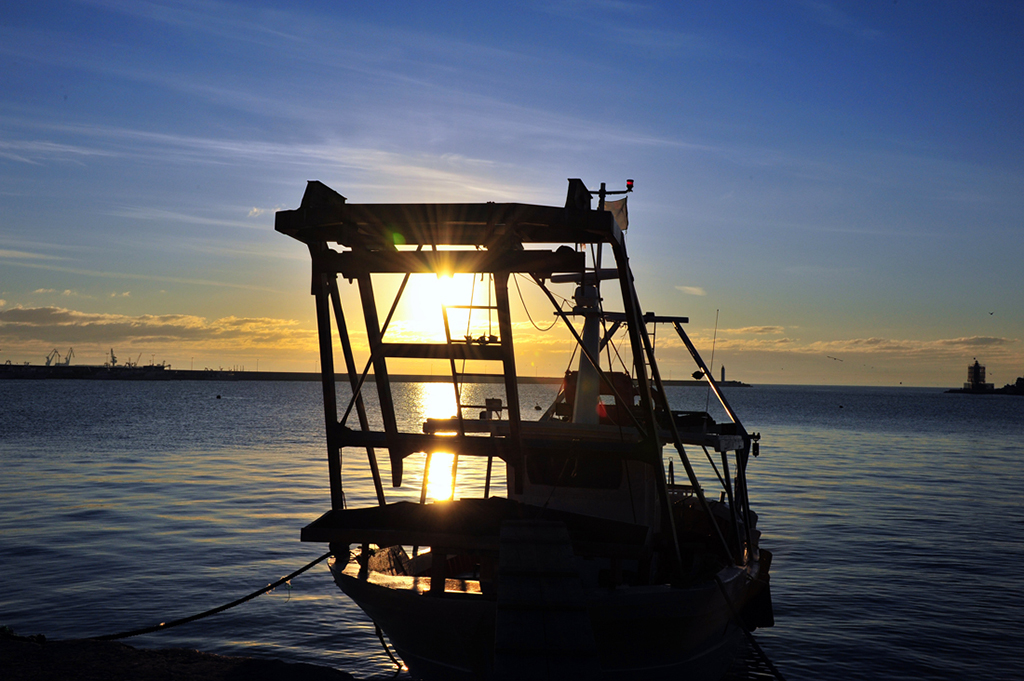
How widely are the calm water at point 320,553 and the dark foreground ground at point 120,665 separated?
11.7 feet

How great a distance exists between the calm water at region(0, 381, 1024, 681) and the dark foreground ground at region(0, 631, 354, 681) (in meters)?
3.58

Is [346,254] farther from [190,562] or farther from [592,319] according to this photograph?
[190,562]

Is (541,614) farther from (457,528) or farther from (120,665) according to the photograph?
(120,665)

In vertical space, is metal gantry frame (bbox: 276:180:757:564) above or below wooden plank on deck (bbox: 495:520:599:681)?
above

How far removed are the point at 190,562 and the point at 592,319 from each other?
1215 centimetres

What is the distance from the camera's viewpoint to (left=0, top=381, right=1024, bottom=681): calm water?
47.6 ft

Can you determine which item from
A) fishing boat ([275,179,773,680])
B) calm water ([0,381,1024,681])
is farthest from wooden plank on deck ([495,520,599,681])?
calm water ([0,381,1024,681])

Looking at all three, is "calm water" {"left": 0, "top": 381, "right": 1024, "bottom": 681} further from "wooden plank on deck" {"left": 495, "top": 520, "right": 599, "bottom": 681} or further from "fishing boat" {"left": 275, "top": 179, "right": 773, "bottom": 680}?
"wooden plank on deck" {"left": 495, "top": 520, "right": 599, "bottom": 681}

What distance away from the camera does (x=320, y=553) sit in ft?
66.9

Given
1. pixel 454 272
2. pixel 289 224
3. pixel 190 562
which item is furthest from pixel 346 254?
pixel 190 562

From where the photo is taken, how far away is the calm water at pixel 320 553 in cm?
1452

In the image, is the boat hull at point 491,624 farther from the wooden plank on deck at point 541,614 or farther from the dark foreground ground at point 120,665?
the dark foreground ground at point 120,665

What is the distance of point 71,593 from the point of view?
16125mm

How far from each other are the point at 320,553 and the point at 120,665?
11.4 metres
